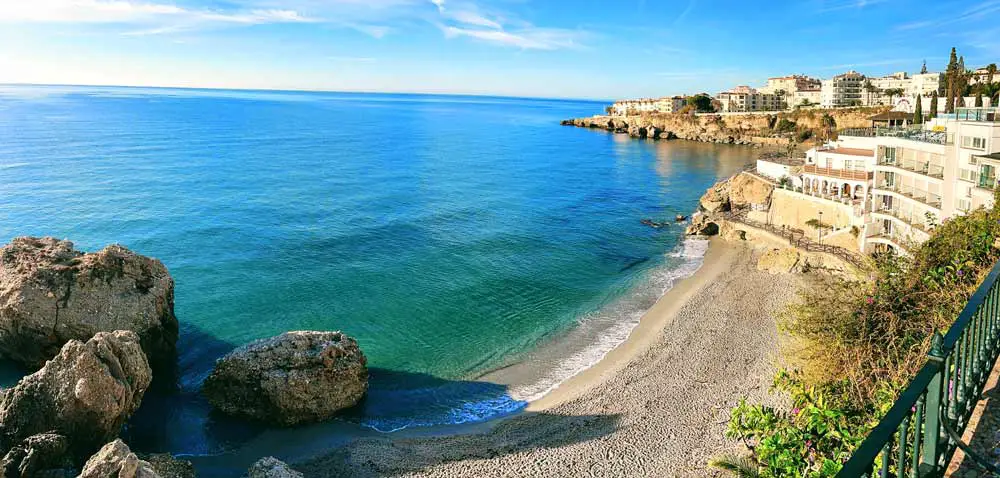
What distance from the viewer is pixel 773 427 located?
41.6 feet

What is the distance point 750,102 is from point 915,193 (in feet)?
437

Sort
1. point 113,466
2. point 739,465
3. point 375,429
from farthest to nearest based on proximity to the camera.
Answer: point 375,429 < point 739,465 < point 113,466

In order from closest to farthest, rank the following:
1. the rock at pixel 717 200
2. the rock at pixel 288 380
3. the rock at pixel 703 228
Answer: the rock at pixel 288 380 < the rock at pixel 703 228 < the rock at pixel 717 200

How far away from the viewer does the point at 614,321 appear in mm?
31969

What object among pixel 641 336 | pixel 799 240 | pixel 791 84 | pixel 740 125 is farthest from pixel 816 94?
pixel 641 336

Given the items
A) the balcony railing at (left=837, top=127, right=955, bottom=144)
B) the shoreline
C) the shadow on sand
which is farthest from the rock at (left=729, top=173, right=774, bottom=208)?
the shadow on sand

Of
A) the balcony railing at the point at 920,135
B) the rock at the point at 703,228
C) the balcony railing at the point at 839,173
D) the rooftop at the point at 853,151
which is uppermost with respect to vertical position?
the balcony railing at the point at 920,135

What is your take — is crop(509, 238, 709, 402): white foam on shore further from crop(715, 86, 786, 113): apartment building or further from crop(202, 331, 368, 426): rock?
crop(715, 86, 786, 113): apartment building

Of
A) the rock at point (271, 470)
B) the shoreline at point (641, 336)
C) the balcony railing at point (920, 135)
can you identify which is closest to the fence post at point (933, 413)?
the rock at point (271, 470)

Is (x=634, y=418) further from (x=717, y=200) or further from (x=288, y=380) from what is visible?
(x=717, y=200)

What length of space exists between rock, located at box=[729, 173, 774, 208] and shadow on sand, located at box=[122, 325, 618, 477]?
114 feet

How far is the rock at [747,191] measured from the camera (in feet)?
168

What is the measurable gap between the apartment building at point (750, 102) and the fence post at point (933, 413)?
165 m

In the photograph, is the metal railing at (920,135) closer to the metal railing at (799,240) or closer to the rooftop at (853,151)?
the rooftop at (853,151)
